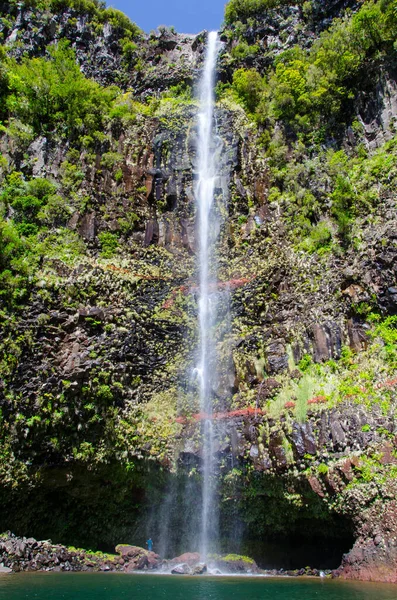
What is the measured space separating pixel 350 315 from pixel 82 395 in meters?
11.0

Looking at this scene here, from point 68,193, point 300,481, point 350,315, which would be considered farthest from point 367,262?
point 68,193

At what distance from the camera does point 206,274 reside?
74.9ft

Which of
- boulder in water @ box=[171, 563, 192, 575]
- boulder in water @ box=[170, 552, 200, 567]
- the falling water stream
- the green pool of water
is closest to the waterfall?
the falling water stream

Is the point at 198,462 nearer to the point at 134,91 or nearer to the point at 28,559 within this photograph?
the point at 28,559

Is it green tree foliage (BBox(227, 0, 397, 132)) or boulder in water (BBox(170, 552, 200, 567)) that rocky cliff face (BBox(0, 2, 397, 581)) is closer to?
green tree foliage (BBox(227, 0, 397, 132))

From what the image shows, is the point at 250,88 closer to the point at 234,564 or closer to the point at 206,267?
the point at 206,267

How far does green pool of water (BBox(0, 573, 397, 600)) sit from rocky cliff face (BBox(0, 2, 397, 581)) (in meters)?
2.31

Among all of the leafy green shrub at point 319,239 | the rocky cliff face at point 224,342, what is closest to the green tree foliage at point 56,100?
the rocky cliff face at point 224,342

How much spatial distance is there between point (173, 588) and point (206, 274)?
14443 millimetres

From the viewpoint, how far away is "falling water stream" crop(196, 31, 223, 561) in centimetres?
1729

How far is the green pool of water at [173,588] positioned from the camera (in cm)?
986

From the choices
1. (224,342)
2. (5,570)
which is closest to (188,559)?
(5,570)

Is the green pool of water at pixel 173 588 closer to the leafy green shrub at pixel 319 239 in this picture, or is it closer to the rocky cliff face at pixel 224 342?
the rocky cliff face at pixel 224 342

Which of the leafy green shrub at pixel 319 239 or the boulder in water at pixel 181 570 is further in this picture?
the leafy green shrub at pixel 319 239
